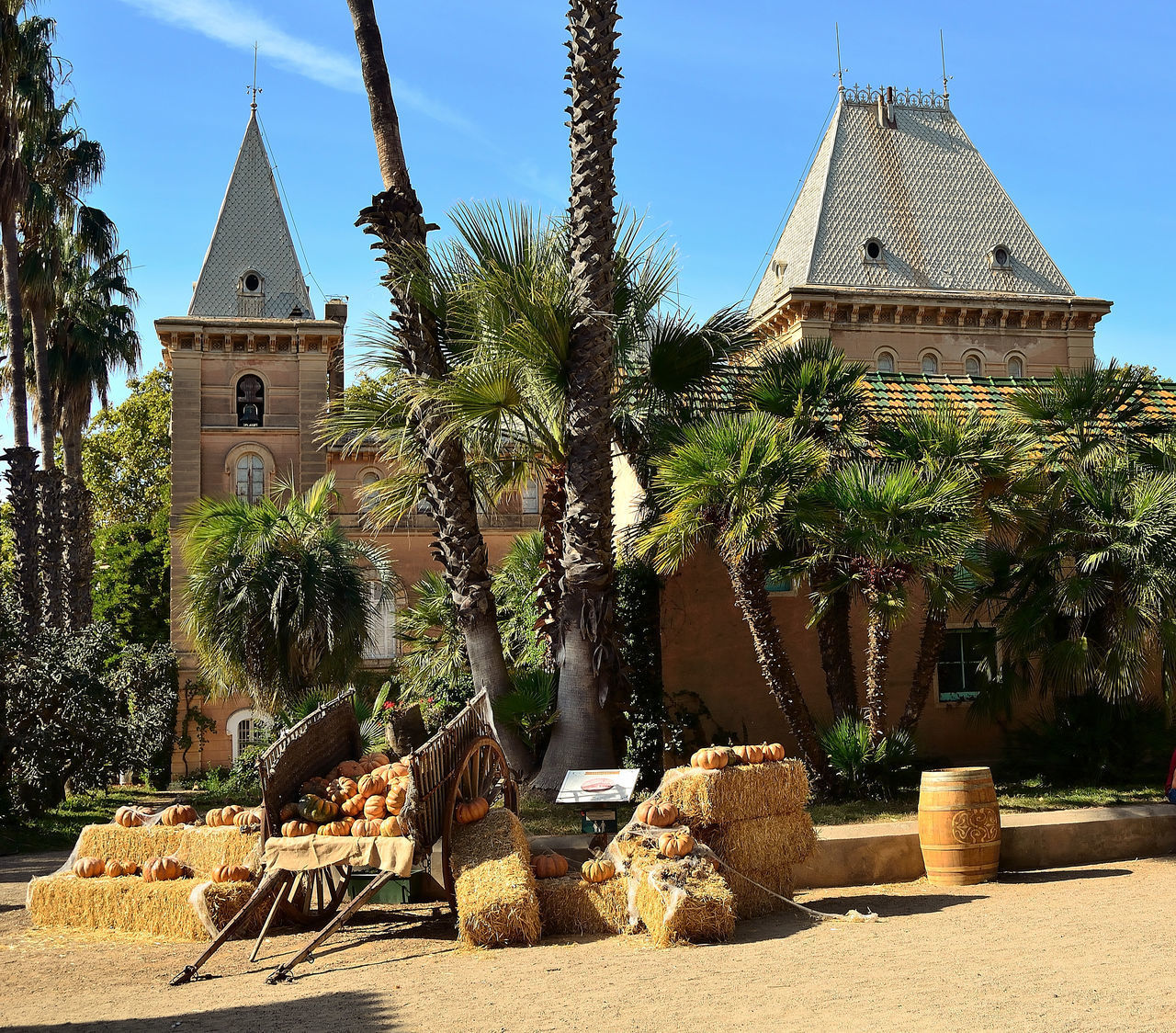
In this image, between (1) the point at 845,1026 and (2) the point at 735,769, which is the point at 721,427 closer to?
(2) the point at 735,769

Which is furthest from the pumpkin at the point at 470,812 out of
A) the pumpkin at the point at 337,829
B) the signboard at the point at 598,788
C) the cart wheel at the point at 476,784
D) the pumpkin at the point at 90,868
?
the pumpkin at the point at 90,868

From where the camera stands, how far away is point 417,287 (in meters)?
12.3

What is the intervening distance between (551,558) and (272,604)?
623 centimetres

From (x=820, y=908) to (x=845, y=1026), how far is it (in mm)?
3007

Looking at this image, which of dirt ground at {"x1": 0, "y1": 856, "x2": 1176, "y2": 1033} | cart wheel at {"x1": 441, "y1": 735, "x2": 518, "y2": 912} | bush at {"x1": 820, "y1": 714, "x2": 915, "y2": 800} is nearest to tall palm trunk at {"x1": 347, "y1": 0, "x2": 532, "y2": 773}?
bush at {"x1": 820, "y1": 714, "x2": 915, "y2": 800}

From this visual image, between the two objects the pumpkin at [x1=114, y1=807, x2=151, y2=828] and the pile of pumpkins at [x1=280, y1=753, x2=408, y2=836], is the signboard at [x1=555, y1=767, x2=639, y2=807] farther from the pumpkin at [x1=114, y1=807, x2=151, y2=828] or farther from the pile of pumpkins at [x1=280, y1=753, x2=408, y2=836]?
the pumpkin at [x1=114, y1=807, x2=151, y2=828]

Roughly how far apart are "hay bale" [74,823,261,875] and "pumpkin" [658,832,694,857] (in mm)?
2645

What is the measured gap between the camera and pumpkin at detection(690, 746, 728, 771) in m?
7.80

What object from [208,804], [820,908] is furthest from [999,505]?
[208,804]

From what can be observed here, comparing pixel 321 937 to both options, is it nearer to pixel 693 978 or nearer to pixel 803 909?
pixel 693 978

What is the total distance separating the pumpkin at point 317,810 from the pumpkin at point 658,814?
198 cm

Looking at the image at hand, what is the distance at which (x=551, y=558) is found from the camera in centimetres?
1269

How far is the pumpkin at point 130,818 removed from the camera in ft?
28.4

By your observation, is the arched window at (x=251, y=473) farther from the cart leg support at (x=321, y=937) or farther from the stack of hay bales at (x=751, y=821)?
the cart leg support at (x=321, y=937)
